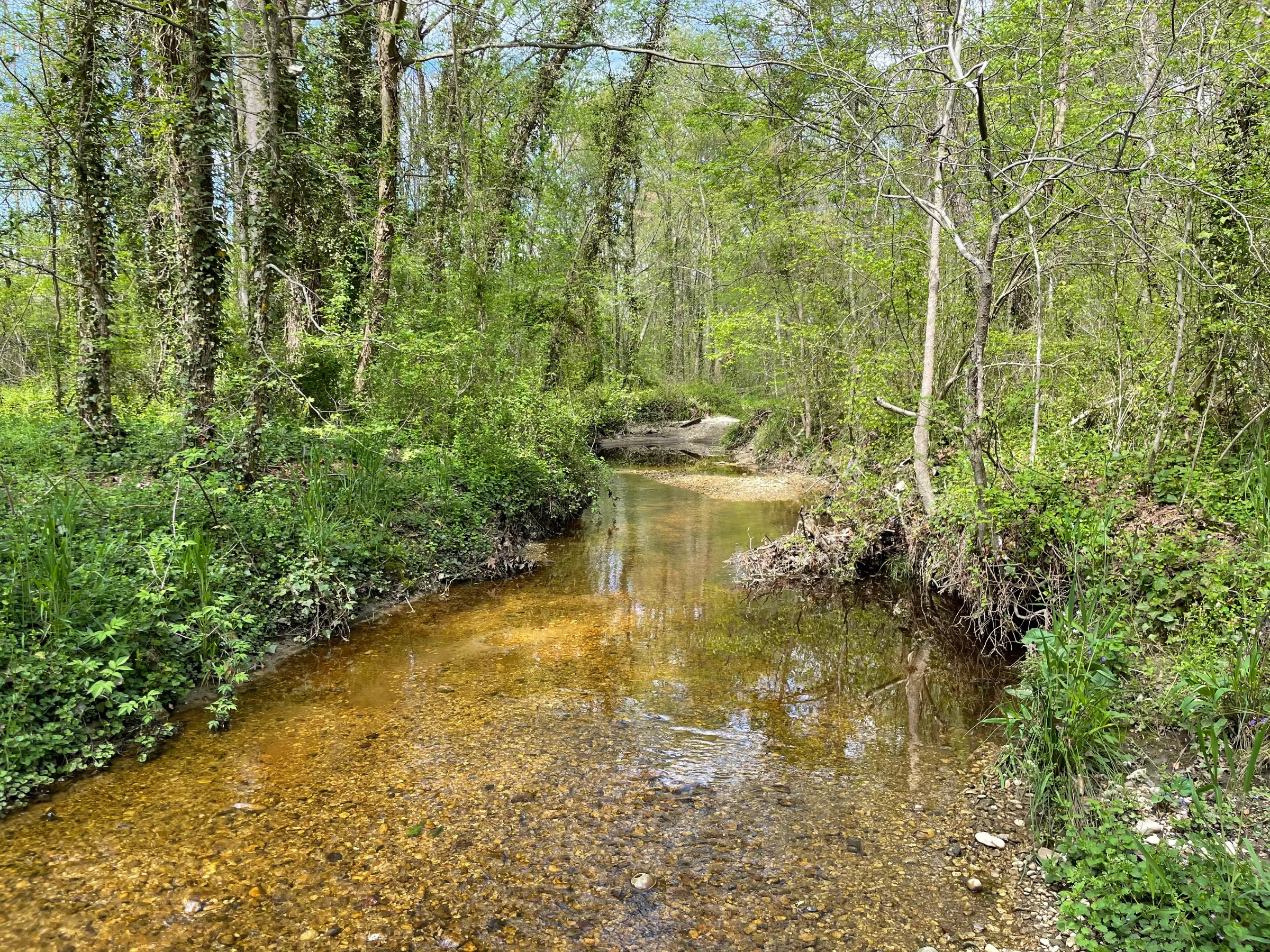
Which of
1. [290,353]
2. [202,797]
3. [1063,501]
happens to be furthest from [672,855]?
[290,353]

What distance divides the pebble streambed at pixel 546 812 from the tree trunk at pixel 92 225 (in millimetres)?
5150

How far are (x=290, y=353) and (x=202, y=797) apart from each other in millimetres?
6005

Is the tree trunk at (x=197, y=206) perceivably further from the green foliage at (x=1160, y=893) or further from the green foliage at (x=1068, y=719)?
the green foliage at (x=1160, y=893)

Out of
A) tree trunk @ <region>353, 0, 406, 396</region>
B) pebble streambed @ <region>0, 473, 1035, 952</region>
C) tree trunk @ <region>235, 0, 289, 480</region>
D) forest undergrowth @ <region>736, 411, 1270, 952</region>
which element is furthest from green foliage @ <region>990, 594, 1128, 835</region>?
tree trunk @ <region>353, 0, 406, 396</region>

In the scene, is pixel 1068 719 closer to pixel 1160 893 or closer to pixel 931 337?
pixel 1160 893

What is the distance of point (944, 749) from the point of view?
4320mm

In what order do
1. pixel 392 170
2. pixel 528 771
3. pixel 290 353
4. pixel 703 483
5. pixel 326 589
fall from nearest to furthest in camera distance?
pixel 528 771 < pixel 326 589 < pixel 290 353 < pixel 392 170 < pixel 703 483

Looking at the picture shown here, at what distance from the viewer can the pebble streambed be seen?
2.82 meters

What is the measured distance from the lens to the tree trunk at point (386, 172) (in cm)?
920

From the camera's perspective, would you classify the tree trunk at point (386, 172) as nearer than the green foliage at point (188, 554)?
No

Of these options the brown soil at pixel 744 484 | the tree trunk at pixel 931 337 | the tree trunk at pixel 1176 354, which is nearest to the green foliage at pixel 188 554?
the tree trunk at pixel 931 337

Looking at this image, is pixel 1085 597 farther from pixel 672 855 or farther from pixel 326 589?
pixel 326 589

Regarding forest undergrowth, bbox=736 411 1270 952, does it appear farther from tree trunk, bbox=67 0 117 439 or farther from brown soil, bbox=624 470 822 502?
tree trunk, bbox=67 0 117 439

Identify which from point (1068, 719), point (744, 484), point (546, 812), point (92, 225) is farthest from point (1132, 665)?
point (744, 484)
